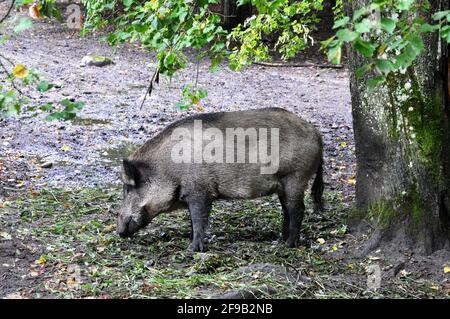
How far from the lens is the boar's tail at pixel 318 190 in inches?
270

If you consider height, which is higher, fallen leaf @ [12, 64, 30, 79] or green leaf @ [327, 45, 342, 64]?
green leaf @ [327, 45, 342, 64]

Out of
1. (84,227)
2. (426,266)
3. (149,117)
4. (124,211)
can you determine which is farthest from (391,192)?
(149,117)

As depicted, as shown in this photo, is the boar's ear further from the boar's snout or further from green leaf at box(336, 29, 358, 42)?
green leaf at box(336, 29, 358, 42)

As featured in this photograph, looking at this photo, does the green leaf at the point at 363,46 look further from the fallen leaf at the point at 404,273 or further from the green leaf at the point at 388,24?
the fallen leaf at the point at 404,273

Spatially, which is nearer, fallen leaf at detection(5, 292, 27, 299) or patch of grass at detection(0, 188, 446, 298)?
fallen leaf at detection(5, 292, 27, 299)

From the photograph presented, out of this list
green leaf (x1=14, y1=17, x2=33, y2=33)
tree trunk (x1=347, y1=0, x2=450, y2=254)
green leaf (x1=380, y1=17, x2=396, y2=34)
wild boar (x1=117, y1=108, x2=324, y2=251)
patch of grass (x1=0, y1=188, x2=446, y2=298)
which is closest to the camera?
green leaf (x1=380, y1=17, x2=396, y2=34)

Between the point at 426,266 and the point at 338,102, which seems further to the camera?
the point at 338,102

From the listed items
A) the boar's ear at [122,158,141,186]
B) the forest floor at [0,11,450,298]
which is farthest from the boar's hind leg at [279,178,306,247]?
the boar's ear at [122,158,141,186]

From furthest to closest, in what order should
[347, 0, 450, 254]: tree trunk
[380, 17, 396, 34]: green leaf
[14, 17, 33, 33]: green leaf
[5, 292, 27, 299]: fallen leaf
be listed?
[347, 0, 450, 254]: tree trunk < [5, 292, 27, 299]: fallen leaf < [14, 17, 33, 33]: green leaf < [380, 17, 396, 34]: green leaf

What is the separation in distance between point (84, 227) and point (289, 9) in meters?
3.71

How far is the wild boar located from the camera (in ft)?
21.1

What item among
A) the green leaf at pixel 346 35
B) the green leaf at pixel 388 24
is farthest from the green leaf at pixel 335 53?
the green leaf at pixel 388 24

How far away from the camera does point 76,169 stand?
8.80 m
